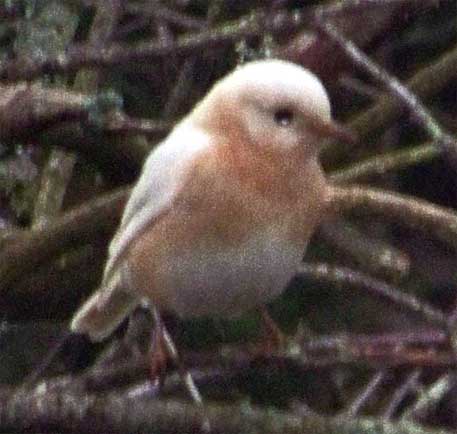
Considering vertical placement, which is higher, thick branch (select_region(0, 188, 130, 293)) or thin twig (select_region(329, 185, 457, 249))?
thin twig (select_region(329, 185, 457, 249))

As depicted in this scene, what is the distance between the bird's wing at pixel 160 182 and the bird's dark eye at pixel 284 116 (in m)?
0.09

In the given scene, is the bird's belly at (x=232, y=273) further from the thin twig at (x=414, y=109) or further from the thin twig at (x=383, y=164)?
the thin twig at (x=383, y=164)

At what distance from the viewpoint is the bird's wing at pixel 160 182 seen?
1320 mm

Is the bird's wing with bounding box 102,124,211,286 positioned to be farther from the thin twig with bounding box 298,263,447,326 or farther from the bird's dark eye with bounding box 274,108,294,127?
the thin twig with bounding box 298,263,447,326

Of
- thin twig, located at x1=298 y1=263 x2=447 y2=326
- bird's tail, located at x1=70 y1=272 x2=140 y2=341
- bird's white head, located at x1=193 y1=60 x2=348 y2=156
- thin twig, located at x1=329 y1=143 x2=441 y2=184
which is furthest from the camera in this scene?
thin twig, located at x1=329 y1=143 x2=441 y2=184

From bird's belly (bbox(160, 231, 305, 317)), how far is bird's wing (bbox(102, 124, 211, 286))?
0.25ft

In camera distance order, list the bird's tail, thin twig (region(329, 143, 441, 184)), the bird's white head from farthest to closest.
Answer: thin twig (region(329, 143, 441, 184)), the bird's tail, the bird's white head

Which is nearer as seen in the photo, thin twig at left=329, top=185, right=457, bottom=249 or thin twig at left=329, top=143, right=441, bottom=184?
thin twig at left=329, top=185, right=457, bottom=249

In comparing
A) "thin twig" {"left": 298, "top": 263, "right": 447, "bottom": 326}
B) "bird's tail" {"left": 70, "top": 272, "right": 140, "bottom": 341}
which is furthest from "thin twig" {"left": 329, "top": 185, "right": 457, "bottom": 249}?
"bird's tail" {"left": 70, "top": 272, "right": 140, "bottom": 341}

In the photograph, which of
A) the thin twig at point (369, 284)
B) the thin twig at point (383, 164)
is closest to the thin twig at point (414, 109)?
the thin twig at point (369, 284)

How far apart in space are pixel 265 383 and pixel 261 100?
2.63 ft

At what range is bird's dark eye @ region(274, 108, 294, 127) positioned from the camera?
126 cm

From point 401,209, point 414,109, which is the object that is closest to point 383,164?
point 401,209

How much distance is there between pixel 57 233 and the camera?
5.45ft
